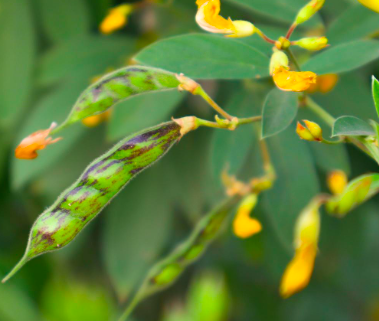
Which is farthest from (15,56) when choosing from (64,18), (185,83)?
(185,83)

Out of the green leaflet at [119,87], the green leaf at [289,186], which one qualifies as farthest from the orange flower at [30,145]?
the green leaf at [289,186]


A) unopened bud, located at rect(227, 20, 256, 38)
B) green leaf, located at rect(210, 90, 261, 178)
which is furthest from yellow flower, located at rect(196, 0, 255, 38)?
green leaf, located at rect(210, 90, 261, 178)

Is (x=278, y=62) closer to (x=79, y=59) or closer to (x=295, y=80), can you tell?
(x=295, y=80)

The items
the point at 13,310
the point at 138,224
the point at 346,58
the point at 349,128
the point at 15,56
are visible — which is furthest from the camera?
the point at 138,224

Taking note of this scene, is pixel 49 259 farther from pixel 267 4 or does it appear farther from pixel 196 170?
pixel 267 4

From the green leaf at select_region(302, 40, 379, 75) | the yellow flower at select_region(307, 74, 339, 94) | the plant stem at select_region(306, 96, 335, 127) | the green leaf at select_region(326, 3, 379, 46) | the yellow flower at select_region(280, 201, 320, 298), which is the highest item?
the green leaf at select_region(302, 40, 379, 75)

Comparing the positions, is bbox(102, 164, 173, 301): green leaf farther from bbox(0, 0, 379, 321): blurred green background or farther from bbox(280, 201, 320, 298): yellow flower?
bbox(280, 201, 320, 298): yellow flower

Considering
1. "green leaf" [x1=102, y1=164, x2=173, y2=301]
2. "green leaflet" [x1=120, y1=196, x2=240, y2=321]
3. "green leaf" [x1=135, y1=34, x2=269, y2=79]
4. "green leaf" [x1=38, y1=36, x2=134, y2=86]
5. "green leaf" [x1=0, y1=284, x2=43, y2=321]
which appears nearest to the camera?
"green leaf" [x1=135, y1=34, x2=269, y2=79]

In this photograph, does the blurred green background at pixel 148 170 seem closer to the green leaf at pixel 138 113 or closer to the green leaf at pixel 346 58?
the green leaf at pixel 138 113
